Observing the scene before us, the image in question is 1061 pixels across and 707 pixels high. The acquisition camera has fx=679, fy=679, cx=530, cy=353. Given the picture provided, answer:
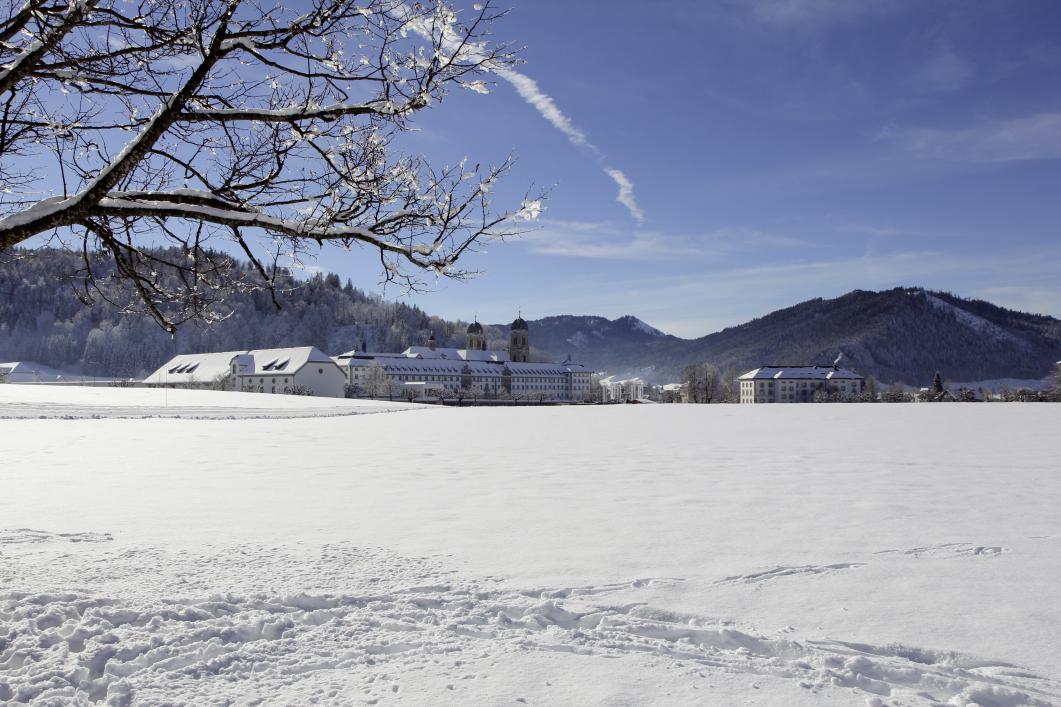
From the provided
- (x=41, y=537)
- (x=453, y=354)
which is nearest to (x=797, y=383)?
(x=453, y=354)

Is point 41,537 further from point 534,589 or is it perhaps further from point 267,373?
point 267,373

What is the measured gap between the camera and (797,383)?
175250 millimetres

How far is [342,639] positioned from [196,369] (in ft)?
441

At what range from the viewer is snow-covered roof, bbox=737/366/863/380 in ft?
568

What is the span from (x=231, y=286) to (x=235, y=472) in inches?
233

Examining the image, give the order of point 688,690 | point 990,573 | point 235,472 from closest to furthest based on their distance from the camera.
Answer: point 688,690 → point 990,573 → point 235,472

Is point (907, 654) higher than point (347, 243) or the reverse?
the reverse

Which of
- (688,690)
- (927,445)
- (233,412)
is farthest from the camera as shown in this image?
(233,412)

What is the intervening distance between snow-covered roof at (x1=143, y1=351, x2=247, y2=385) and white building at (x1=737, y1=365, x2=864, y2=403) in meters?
124

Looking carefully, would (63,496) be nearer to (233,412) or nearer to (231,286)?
(231,286)

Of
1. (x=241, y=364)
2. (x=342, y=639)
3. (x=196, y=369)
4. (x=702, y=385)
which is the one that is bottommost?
(x=702, y=385)

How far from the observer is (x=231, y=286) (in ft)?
24.0

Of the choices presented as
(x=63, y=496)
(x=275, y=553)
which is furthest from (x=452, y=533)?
(x=63, y=496)

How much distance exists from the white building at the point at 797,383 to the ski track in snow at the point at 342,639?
178 meters
